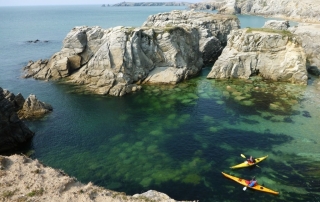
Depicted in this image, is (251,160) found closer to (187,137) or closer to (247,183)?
(247,183)

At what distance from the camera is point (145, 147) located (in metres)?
40.4

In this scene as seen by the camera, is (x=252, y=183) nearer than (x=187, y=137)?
Yes

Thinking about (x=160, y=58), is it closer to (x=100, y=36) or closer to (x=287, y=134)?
(x=100, y=36)

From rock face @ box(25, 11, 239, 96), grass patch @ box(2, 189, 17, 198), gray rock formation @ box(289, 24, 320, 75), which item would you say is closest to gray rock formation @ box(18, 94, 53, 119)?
rock face @ box(25, 11, 239, 96)

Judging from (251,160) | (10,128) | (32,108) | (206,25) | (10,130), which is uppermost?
(206,25)

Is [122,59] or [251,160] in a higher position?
[122,59]

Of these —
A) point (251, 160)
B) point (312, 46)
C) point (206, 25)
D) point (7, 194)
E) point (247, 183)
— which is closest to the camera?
point (7, 194)

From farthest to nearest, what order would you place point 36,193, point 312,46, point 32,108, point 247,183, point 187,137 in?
point 312,46 → point 32,108 → point 187,137 → point 247,183 → point 36,193

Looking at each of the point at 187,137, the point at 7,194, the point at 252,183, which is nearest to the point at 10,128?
the point at 7,194

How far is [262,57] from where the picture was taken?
70.5 meters

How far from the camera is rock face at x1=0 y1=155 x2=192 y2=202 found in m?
19.5

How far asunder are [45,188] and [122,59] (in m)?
46.7

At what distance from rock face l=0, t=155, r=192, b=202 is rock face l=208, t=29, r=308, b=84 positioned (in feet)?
183

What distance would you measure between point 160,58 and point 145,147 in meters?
34.9
